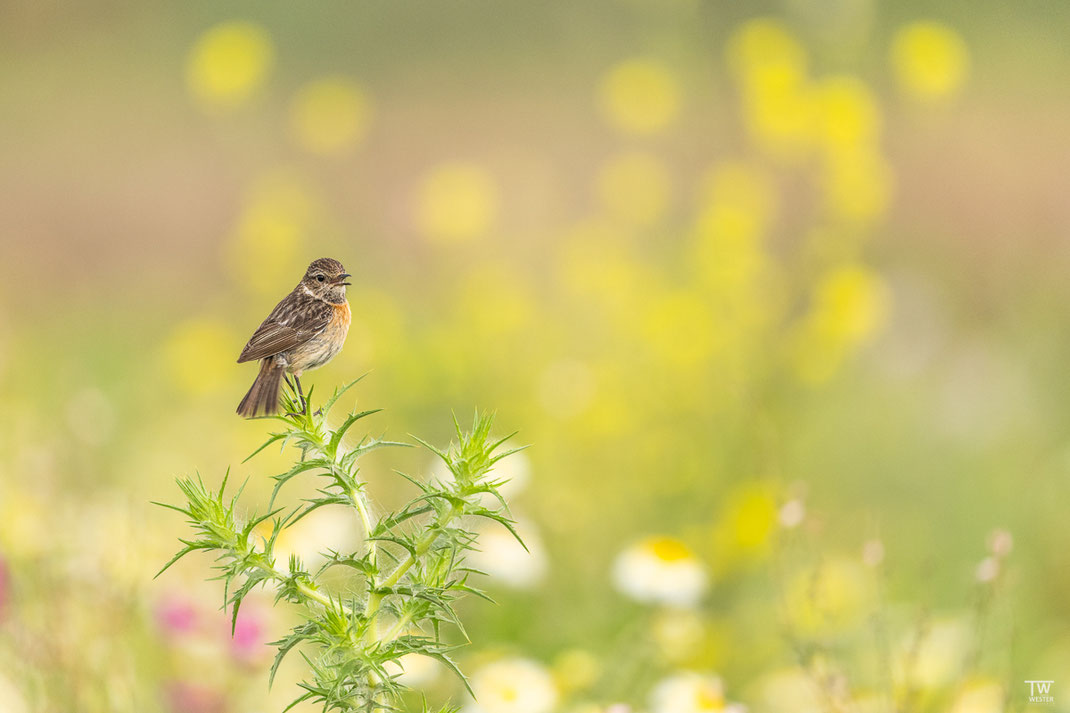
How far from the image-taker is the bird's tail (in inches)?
32.9

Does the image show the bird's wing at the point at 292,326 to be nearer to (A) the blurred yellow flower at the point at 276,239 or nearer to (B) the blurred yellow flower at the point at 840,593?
(B) the blurred yellow flower at the point at 840,593

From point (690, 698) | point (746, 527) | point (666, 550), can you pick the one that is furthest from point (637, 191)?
point (690, 698)

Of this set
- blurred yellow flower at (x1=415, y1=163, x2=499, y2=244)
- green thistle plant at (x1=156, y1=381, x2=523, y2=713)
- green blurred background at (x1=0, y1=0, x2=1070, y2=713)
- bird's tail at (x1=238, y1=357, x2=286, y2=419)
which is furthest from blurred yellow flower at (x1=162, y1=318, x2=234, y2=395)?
bird's tail at (x1=238, y1=357, x2=286, y2=419)

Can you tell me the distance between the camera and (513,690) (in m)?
1.97

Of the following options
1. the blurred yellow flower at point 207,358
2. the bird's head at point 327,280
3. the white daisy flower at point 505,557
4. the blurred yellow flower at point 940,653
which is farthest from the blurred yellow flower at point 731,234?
the bird's head at point 327,280

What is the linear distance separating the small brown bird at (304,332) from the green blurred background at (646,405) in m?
1.17

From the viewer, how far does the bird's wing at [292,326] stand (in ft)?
2.82

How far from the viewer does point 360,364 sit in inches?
118

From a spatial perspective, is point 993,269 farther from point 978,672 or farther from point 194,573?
point 194,573

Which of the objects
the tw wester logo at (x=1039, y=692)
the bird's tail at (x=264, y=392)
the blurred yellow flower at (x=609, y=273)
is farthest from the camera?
the blurred yellow flower at (x=609, y=273)

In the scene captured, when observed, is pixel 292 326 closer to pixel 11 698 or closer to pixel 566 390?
pixel 11 698

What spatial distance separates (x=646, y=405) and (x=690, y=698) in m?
1.87

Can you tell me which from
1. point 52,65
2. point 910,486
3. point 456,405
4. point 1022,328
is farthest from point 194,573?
point 52,65

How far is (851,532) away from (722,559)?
797 millimetres
